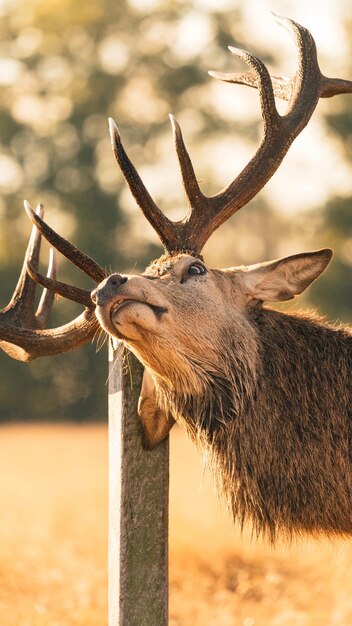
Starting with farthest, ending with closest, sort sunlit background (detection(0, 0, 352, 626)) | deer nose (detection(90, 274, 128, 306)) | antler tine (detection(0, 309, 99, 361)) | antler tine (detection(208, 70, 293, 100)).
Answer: sunlit background (detection(0, 0, 352, 626)) < antler tine (detection(208, 70, 293, 100)) < antler tine (detection(0, 309, 99, 361)) < deer nose (detection(90, 274, 128, 306))

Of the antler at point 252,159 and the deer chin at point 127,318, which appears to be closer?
the deer chin at point 127,318

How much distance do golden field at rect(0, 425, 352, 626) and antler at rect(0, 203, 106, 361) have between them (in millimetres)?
811

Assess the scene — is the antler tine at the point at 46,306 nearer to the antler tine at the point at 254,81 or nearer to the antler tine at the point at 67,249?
the antler tine at the point at 67,249

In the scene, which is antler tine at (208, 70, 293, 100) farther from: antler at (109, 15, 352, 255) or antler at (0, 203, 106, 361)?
antler at (0, 203, 106, 361)

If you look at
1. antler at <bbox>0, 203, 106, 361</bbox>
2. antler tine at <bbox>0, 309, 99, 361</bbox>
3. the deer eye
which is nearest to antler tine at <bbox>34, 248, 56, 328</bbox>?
antler at <bbox>0, 203, 106, 361</bbox>

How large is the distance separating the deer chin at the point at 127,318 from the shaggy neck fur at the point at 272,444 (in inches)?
11.9

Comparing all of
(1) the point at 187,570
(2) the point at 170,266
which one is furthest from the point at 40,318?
(1) the point at 187,570

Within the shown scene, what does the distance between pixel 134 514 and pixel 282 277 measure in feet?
3.62

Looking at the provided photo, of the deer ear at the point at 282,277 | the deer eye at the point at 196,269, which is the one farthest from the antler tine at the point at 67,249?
the deer ear at the point at 282,277

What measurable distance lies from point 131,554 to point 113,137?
5.32 feet

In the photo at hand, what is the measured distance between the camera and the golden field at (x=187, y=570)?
19.6ft

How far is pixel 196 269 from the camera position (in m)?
4.11

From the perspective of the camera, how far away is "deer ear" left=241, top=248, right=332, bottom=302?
14.0 feet

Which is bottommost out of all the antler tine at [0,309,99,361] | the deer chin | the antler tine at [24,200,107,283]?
the deer chin
